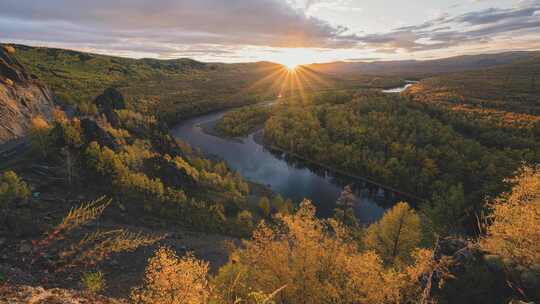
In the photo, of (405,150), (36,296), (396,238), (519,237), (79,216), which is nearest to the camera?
(36,296)

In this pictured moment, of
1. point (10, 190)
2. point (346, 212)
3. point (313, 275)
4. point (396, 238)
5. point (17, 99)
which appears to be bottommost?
point (346, 212)

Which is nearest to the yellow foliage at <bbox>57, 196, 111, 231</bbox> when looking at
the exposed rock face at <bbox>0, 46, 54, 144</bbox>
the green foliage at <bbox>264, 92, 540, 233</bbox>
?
the exposed rock face at <bbox>0, 46, 54, 144</bbox>

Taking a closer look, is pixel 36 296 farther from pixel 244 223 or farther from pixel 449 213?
pixel 449 213

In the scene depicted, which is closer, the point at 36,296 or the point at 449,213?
the point at 36,296

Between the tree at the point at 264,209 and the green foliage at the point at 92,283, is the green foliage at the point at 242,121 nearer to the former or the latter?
the tree at the point at 264,209

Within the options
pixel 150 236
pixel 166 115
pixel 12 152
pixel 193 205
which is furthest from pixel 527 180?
pixel 166 115

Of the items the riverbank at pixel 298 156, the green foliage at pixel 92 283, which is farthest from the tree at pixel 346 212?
the green foliage at pixel 92 283

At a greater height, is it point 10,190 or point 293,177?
point 10,190

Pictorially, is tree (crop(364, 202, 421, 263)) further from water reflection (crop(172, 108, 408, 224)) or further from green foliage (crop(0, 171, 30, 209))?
green foliage (crop(0, 171, 30, 209))

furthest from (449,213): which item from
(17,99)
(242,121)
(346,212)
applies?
(242,121)
